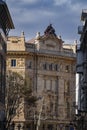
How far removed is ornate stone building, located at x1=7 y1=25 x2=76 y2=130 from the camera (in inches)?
5167

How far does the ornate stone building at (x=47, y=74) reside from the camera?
131250mm

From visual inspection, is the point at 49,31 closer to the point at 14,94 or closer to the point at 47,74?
the point at 47,74

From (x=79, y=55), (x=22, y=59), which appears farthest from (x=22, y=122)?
(x=79, y=55)

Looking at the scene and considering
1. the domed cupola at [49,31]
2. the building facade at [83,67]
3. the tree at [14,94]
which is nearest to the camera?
the building facade at [83,67]

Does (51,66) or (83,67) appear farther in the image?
(51,66)

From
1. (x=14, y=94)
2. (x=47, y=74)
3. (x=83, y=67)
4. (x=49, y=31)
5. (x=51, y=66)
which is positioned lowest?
(x=14, y=94)

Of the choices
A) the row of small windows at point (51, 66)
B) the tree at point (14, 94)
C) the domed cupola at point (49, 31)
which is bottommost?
the tree at point (14, 94)

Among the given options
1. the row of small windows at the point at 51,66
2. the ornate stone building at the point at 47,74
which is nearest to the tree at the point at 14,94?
the ornate stone building at the point at 47,74

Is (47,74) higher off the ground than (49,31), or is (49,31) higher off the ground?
(49,31)

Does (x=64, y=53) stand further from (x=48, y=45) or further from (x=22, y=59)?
(x=22, y=59)

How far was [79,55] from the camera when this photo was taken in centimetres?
9019

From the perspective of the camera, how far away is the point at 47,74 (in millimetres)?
135750

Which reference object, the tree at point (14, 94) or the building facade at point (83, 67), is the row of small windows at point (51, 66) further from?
the building facade at point (83, 67)

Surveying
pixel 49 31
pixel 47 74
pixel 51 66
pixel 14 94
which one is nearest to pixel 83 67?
pixel 14 94
